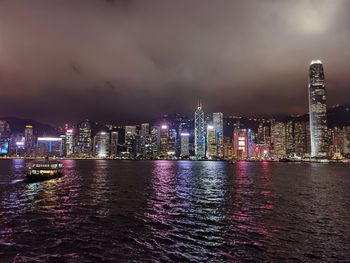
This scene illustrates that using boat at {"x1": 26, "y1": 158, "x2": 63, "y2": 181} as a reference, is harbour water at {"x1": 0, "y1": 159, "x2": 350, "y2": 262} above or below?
below

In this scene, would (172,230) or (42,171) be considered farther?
(42,171)

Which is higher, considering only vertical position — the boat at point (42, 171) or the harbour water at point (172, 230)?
the boat at point (42, 171)

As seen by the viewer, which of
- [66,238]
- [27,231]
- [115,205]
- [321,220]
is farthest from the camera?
[115,205]

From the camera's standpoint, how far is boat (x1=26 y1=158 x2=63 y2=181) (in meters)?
92.2

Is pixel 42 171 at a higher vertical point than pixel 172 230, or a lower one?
higher

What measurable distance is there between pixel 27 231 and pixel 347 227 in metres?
36.9

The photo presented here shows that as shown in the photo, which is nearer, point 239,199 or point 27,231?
point 27,231

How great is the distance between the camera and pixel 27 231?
107 feet

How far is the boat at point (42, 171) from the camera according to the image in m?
92.2

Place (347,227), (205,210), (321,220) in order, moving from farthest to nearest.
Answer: (205,210) → (321,220) → (347,227)

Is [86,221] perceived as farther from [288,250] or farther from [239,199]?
[239,199]

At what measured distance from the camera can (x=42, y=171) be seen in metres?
97.2

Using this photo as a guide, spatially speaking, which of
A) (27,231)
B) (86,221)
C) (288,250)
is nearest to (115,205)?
(86,221)

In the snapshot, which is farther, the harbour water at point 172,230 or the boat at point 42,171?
the boat at point 42,171
